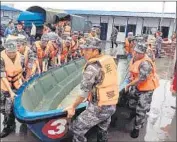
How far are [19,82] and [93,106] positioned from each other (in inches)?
55.5

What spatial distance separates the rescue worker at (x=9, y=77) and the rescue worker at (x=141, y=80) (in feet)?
6.19

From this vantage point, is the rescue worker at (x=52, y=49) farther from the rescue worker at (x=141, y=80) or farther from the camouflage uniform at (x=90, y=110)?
the camouflage uniform at (x=90, y=110)

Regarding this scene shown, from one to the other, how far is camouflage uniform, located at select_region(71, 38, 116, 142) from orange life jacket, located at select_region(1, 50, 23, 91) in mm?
1168

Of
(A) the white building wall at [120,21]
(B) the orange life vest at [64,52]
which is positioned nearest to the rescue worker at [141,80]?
(B) the orange life vest at [64,52]

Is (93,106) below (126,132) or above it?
above

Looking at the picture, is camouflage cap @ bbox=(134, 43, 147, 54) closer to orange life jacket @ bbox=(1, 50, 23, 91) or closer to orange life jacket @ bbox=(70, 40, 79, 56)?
orange life jacket @ bbox=(1, 50, 23, 91)

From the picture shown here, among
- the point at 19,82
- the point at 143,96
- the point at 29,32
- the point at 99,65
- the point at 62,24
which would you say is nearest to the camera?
the point at 99,65

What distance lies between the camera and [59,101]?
21.6ft

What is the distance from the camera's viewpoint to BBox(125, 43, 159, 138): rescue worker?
4.64m

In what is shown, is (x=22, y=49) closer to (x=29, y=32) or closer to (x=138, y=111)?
(x=138, y=111)

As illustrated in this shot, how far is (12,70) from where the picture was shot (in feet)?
14.1

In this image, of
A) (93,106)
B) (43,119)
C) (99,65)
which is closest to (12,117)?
(43,119)

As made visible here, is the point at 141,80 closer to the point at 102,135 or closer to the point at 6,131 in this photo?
the point at 102,135

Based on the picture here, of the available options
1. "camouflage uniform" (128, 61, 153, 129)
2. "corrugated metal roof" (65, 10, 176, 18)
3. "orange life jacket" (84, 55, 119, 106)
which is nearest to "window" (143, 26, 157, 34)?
"corrugated metal roof" (65, 10, 176, 18)
